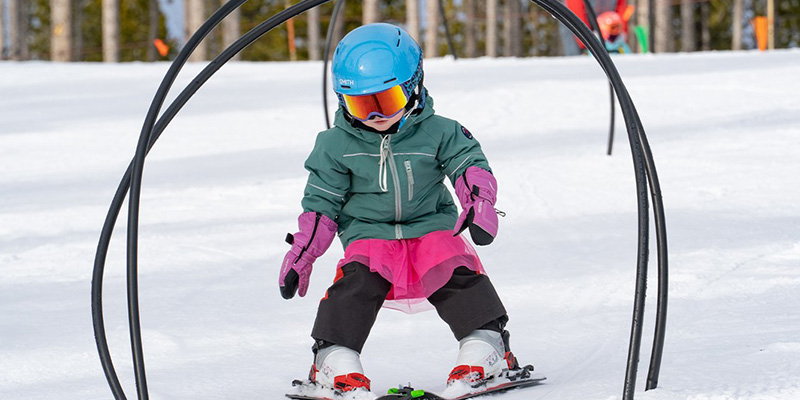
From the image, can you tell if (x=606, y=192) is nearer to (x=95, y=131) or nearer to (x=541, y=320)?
(x=541, y=320)

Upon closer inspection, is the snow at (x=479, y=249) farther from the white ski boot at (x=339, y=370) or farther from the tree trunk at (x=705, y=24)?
the tree trunk at (x=705, y=24)

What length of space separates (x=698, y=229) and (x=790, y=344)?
196 cm

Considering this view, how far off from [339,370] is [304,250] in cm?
35

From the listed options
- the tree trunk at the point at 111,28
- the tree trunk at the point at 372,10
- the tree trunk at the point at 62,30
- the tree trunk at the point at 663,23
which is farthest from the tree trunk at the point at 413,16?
the tree trunk at the point at 62,30

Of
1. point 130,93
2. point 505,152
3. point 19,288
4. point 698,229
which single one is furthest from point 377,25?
point 130,93

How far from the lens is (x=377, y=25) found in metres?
2.61

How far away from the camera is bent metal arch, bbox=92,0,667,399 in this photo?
1.97 meters

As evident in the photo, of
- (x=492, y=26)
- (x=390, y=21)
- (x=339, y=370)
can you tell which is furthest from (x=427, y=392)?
(x=390, y=21)

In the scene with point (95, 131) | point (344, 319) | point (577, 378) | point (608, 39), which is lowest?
point (577, 378)

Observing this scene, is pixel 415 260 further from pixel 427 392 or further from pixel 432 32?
pixel 432 32

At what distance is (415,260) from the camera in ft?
8.66

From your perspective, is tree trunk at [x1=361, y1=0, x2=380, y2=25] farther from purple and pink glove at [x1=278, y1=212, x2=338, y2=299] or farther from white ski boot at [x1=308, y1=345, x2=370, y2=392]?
white ski boot at [x1=308, y1=345, x2=370, y2=392]

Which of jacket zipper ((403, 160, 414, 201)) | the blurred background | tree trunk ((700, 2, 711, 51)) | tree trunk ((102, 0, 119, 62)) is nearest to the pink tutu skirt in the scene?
jacket zipper ((403, 160, 414, 201))

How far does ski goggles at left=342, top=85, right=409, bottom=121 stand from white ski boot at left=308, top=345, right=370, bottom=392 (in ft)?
2.12
